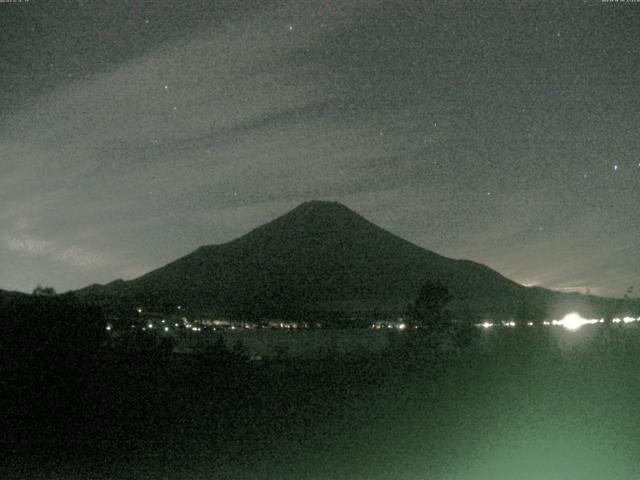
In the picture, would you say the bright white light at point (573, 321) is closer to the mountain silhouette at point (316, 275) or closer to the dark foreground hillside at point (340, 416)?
the dark foreground hillside at point (340, 416)

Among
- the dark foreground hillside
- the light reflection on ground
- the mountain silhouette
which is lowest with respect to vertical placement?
the dark foreground hillside

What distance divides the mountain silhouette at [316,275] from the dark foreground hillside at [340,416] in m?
30.7

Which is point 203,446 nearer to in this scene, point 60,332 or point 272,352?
point 60,332

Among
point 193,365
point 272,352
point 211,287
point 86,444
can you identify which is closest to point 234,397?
point 193,365

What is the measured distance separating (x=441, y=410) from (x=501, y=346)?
12.4 ft

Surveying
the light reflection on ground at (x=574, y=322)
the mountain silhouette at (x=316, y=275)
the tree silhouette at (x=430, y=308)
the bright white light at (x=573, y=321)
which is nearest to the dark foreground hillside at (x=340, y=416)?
the light reflection on ground at (x=574, y=322)

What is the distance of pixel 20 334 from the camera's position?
13852 millimetres

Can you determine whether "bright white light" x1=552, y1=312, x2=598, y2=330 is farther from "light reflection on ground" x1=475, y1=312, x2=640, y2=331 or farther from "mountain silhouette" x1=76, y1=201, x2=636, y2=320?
"mountain silhouette" x1=76, y1=201, x2=636, y2=320

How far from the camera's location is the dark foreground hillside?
11.2 m

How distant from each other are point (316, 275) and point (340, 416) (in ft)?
208

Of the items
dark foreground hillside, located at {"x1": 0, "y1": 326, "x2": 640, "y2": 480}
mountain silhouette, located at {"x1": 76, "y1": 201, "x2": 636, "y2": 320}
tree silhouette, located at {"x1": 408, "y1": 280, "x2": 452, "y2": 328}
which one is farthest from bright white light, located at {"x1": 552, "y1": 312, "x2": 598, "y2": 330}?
mountain silhouette, located at {"x1": 76, "y1": 201, "x2": 636, "y2": 320}

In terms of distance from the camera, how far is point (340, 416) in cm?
1404

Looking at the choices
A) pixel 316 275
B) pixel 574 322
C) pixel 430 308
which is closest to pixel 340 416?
pixel 574 322

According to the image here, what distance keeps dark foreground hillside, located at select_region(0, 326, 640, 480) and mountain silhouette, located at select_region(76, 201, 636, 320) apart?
30696 mm
